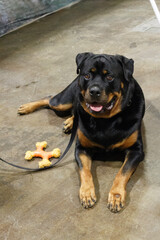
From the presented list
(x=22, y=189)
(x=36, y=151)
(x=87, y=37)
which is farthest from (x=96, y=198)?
(x=87, y=37)

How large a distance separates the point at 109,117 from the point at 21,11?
206 inches

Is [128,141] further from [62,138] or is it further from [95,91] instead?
[62,138]

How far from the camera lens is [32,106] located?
3.84 meters

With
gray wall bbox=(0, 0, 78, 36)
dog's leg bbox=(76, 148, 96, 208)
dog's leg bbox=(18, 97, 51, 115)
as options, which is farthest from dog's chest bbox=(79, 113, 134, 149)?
gray wall bbox=(0, 0, 78, 36)

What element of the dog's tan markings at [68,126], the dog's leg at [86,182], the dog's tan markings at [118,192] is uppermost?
the dog's leg at [86,182]

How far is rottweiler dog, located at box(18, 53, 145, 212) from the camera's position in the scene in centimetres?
255

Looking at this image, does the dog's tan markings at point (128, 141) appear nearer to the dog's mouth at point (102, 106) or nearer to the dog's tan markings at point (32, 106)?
the dog's mouth at point (102, 106)

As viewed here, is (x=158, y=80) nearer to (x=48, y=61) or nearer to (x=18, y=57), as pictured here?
(x=48, y=61)

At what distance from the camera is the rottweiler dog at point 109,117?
2549mm

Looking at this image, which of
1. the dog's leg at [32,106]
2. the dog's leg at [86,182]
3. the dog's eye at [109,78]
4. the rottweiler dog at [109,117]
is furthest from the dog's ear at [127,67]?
the dog's leg at [32,106]

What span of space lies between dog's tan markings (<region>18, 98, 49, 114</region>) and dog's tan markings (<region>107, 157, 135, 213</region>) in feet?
5.04

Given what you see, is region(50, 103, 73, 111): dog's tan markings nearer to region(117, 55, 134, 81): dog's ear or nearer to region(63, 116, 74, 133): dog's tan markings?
region(63, 116, 74, 133): dog's tan markings

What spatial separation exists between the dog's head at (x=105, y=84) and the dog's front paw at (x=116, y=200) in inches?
23.8

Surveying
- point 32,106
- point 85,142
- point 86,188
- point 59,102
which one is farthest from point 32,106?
point 86,188
